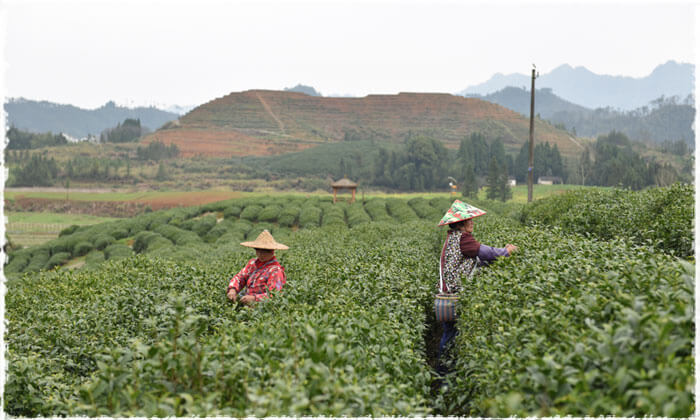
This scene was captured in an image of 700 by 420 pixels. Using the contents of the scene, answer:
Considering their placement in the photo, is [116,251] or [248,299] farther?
[116,251]

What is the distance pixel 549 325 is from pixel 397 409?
1.00 metres

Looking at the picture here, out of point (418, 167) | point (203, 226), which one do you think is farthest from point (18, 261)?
point (418, 167)

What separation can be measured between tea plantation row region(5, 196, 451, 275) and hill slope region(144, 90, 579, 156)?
94.4 metres

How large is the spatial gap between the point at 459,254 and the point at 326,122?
158913 mm

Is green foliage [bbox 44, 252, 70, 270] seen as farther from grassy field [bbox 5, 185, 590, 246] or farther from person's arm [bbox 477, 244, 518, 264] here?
person's arm [bbox 477, 244, 518, 264]

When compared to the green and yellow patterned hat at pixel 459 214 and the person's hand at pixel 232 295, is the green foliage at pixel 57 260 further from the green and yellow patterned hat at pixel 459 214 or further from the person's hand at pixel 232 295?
the green and yellow patterned hat at pixel 459 214

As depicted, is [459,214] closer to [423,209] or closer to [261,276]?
[261,276]

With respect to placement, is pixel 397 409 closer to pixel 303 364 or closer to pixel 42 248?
pixel 303 364

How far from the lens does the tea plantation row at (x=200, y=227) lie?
104 feet

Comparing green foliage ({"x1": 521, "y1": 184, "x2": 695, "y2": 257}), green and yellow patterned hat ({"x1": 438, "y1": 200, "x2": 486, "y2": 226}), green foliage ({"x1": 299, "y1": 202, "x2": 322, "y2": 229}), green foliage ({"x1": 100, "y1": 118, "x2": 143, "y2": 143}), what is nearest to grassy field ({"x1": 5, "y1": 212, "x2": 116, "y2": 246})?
green foliage ({"x1": 299, "y1": 202, "x2": 322, "y2": 229})

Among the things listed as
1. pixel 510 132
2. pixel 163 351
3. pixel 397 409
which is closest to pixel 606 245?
pixel 397 409

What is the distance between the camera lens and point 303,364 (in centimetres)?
276

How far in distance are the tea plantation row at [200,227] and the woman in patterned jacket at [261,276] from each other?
22825mm

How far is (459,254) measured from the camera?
5.68 m
